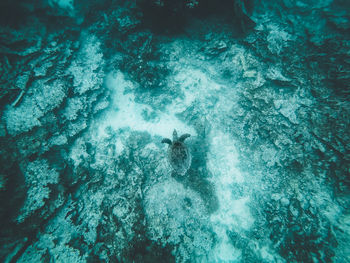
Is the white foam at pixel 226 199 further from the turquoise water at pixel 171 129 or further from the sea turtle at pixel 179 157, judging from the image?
the sea turtle at pixel 179 157

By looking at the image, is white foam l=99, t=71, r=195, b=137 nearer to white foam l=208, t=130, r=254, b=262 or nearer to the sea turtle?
the sea turtle

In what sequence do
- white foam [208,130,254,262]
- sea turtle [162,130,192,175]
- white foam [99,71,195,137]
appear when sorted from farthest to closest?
white foam [99,71,195,137]
sea turtle [162,130,192,175]
white foam [208,130,254,262]

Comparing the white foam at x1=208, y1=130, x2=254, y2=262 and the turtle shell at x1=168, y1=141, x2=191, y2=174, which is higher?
the turtle shell at x1=168, y1=141, x2=191, y2=174

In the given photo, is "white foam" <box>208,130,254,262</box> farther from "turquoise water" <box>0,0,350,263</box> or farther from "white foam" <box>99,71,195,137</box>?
"white foam" <box>99,71,195,137</box>

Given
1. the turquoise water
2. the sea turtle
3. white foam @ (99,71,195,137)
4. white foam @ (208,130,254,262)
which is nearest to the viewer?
the turquoise water

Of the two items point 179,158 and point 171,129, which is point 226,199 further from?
point 171,129

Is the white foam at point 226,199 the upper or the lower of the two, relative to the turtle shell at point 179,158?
lower

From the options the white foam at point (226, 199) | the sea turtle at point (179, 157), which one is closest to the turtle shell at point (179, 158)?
the sea turtle at point (179, 157)

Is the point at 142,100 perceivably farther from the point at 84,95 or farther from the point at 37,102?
the point at 37,102

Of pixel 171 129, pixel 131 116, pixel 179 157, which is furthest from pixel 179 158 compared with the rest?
pixel 131 116

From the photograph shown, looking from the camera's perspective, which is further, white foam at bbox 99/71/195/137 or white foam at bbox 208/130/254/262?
white foam at bbox 99/71/195/137

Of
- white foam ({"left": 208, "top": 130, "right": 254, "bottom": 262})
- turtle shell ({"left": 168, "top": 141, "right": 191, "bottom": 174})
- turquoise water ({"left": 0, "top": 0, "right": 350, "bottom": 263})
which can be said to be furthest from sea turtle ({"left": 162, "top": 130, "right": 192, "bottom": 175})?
white foam ({"left": 208, "top": 130, "right": 254, "bottom": 262})
